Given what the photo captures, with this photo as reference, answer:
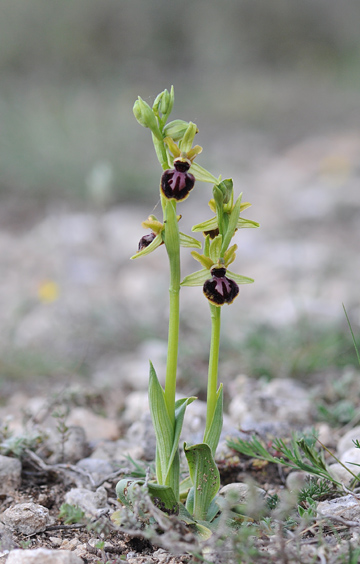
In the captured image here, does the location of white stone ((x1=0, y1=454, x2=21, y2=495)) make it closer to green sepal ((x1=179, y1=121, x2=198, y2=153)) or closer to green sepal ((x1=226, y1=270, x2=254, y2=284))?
green sepal ((x1=226, y1=270, x2=254, y2=284))

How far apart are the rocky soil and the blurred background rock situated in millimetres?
23

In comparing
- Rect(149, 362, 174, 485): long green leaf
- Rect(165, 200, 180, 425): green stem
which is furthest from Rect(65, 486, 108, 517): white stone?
Rect(165, 200, 180, 425): green stem

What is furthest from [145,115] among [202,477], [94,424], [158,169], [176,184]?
[158,169]

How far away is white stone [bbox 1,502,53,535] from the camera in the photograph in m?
1.65

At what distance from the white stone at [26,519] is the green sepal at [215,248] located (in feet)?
2.89

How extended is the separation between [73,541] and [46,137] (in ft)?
21.1

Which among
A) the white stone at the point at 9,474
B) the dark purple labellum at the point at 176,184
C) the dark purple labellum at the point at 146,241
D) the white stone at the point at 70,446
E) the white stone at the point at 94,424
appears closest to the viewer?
the dark purple labellum at the point at 176,184

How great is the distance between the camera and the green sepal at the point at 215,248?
1.63 m

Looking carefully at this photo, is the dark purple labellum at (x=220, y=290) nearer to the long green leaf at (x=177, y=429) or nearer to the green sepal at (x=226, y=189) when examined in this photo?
the green sepal at (x=226, y=189)

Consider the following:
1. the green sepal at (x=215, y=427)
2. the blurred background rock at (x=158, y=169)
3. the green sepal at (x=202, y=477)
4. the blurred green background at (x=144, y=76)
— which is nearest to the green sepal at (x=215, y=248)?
the green sepal at (x=215, y=427)

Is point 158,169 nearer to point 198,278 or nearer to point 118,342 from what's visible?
point 118,342

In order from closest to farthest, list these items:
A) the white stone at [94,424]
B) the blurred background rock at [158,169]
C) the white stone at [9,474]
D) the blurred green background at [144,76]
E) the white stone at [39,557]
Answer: the white stone at [39,557] → the white stone at [9,474] → the white stone at [94,424] → the blurred background rock at [158,169] → the blurred green background at [144,76]

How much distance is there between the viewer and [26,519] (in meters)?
1.65

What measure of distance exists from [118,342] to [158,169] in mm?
3934
